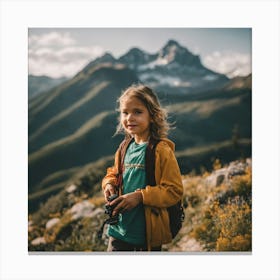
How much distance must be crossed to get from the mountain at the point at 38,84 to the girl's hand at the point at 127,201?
1.55 meters

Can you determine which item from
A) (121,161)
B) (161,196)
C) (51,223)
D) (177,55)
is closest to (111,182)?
(121,161)

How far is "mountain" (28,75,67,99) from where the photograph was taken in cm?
454

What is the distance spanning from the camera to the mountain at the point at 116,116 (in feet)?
14.7

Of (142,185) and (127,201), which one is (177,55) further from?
(127,201)

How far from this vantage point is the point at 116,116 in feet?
14.9

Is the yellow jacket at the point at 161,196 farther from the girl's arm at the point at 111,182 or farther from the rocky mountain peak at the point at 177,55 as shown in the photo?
the rocky mountain peak at the point at 177,55

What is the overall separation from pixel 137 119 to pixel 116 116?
67 cm

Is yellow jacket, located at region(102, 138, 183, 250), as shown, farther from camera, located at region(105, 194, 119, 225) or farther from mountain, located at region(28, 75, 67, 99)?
mountain, located at region(28, 75, 67, 99)

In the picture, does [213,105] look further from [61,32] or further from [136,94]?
[61,32]
